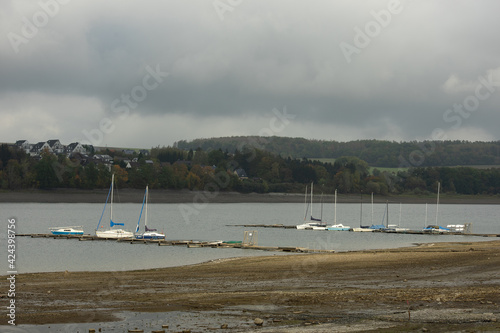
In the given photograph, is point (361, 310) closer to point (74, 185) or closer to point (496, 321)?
point (496, 321)

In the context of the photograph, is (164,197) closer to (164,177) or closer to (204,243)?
(164,177)

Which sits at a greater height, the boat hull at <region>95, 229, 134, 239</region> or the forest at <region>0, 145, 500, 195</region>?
the forest at <region>0, 145, 500, 195</region>

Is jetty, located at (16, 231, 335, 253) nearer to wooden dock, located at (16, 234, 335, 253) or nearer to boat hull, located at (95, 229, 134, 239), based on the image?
wooden dock, located at (16, 234, 335, 253)

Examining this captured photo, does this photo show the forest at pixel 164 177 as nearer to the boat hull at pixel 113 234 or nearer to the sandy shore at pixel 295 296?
the boat hull at pixel 113 234

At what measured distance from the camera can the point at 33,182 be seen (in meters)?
138

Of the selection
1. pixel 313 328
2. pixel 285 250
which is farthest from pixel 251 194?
pixel 313 328

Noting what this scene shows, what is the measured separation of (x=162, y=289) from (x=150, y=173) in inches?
5327

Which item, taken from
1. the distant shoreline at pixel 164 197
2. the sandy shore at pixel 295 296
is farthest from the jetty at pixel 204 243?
the distant shoreline at pixel 164 197

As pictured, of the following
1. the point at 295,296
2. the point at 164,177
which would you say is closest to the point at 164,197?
the point at 164,177

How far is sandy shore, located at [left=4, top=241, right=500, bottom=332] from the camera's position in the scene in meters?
16.8

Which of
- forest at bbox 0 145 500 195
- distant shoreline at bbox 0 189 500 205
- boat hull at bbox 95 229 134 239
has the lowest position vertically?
boat hull at bbox 95 229 134 239

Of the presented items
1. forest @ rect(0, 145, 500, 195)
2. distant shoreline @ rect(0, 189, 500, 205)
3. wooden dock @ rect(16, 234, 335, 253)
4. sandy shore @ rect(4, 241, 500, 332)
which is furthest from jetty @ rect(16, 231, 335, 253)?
forest @ rect(0, 145, 500, 195)

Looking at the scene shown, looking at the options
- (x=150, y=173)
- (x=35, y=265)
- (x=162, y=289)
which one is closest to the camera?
(x=162, y=289)

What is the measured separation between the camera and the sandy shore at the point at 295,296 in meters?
16.8
